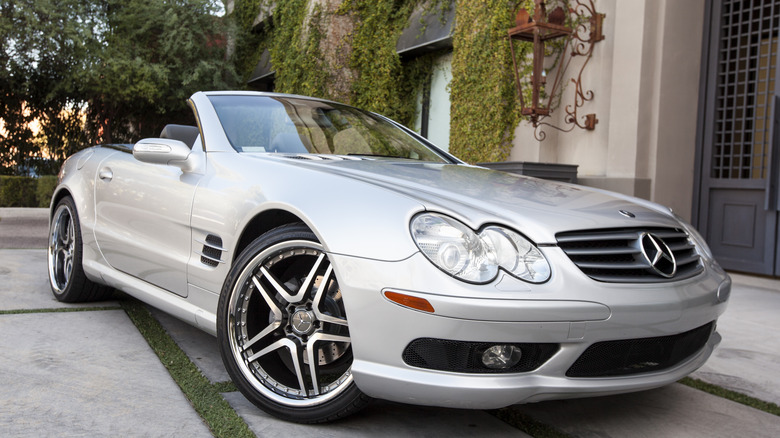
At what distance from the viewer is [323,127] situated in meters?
3.39

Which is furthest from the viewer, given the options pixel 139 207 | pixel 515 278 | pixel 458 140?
pixel 458 140

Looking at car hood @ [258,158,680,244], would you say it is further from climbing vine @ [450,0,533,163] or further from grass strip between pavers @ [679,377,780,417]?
climbing vine @ [450,0,533,163]

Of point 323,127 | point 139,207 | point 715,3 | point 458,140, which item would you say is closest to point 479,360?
point 323,127

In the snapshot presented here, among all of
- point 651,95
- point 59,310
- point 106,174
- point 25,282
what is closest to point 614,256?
point 106,174

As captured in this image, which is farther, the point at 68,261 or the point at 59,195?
the point at 59,195

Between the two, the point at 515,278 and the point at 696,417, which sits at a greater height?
the point at 515,278

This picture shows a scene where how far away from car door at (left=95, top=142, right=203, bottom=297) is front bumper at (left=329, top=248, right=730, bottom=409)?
1.11 m

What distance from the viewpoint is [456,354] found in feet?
6.54

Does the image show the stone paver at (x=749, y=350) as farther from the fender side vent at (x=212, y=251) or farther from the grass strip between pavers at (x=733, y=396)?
the fender side vent at (x=212, y=251)

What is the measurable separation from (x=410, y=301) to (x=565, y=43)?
586 centimetres

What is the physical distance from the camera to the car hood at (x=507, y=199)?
2.11 meters

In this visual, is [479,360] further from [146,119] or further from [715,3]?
[146,119]

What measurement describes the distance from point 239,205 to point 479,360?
3.79ft

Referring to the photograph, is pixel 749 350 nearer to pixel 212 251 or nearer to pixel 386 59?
pixel 212 251
